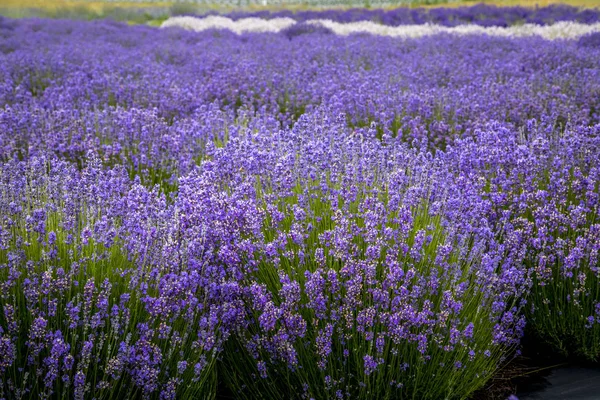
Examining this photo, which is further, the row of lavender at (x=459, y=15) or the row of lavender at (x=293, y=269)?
the row of lavender at (x=459, y=15)

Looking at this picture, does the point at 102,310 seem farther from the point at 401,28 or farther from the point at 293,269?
the point at 401,28

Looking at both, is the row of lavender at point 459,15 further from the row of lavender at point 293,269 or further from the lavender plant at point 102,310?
the lavender plant at point 102,310

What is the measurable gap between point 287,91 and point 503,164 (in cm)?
335

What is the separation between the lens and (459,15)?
17562 mm

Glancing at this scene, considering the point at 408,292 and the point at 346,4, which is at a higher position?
the point at 346,4

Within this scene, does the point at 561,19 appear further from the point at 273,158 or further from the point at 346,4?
the point at 273,158

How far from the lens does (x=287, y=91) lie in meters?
6.61

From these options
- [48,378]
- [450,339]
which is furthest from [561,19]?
[48,378]

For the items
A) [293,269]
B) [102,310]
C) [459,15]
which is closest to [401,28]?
[459,15]

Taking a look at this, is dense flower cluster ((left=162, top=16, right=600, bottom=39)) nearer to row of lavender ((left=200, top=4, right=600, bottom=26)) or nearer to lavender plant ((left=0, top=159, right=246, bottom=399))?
row of lavender ((left=200, top=4, right=600, bottom=26))

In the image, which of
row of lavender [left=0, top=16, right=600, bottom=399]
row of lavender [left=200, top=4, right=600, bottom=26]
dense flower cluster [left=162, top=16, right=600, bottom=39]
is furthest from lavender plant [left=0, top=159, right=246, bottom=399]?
row of lavender [left=200, top=4, right=600, bottom=26]

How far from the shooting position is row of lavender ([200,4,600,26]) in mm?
15648

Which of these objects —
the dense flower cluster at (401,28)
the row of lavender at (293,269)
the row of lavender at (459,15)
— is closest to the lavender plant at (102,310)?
the row of lavender at (293,269)

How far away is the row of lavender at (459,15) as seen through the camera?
1565cm
